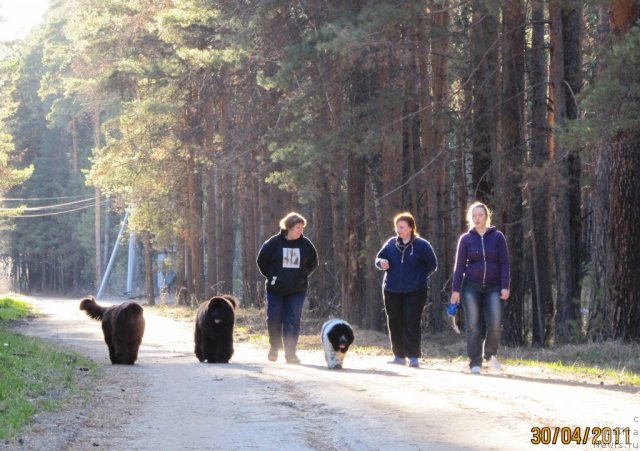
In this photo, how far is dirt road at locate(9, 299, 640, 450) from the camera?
8727mm

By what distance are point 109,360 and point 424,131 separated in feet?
39.5

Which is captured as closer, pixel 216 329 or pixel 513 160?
pixel 216 329

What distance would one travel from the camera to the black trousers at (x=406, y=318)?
1539 centimetres

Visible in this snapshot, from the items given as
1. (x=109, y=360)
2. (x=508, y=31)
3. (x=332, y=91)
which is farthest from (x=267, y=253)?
(x=332, y=91)

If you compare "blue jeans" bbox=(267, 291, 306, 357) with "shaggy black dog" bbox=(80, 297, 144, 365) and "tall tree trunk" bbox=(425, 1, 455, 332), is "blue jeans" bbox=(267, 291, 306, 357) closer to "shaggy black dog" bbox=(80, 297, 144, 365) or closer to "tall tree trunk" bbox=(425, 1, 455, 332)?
"shaggy black dog" bbox=(80, 297, 144, 365)

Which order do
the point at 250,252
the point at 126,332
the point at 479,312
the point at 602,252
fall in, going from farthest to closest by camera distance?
the point at 250,252 < the point at 602,252 < the point at 126,332 < the point at 479,312

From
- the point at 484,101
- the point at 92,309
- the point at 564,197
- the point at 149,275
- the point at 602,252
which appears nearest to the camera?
the point at 92,309

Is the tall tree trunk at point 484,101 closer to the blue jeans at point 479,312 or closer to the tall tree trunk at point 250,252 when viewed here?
the blue jeans at point 479,312

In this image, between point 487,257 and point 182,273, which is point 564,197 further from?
point 182,273

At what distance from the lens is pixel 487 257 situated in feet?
47.0

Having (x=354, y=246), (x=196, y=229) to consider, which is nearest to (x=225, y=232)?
(x=196, y=229)

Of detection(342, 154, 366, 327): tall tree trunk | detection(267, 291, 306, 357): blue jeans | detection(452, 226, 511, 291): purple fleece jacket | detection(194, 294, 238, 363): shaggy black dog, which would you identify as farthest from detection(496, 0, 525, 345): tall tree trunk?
detection(194, 294, 238, 363): shaggy black dog

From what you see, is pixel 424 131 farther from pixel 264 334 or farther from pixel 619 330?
pixel 619 330
